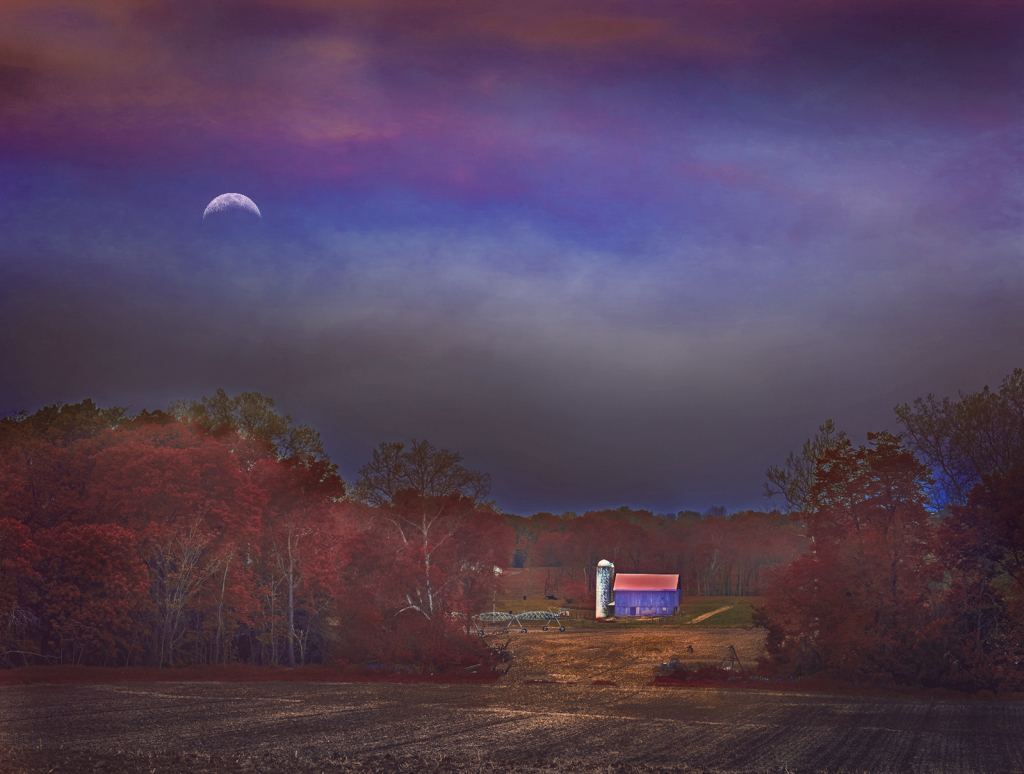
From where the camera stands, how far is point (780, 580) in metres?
32.8

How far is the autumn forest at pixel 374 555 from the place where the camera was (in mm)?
29344

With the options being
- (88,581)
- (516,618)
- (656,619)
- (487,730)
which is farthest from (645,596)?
(487,730)

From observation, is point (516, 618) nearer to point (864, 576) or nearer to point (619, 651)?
point (619, 651)

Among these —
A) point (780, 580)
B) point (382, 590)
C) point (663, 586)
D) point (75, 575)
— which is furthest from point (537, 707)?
point (663, 586)

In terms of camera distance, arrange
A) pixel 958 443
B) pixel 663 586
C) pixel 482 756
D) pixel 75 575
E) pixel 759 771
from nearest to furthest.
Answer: pixel 759 771
pixel 482 756
pixel 75 575
pixel 958 443
pixel 663 586

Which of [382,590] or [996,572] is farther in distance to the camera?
[382,590]

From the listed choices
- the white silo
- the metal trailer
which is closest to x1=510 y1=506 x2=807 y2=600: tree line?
the white silo

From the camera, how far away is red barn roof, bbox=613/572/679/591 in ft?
265

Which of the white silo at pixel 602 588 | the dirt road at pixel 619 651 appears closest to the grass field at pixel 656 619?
the white silo at pixel 602 588

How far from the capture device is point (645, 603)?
262 ft

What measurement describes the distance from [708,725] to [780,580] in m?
12.7

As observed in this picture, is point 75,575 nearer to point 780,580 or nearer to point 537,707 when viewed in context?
point 537,707

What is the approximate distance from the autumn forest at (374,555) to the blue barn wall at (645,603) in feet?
127

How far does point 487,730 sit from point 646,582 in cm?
6407
